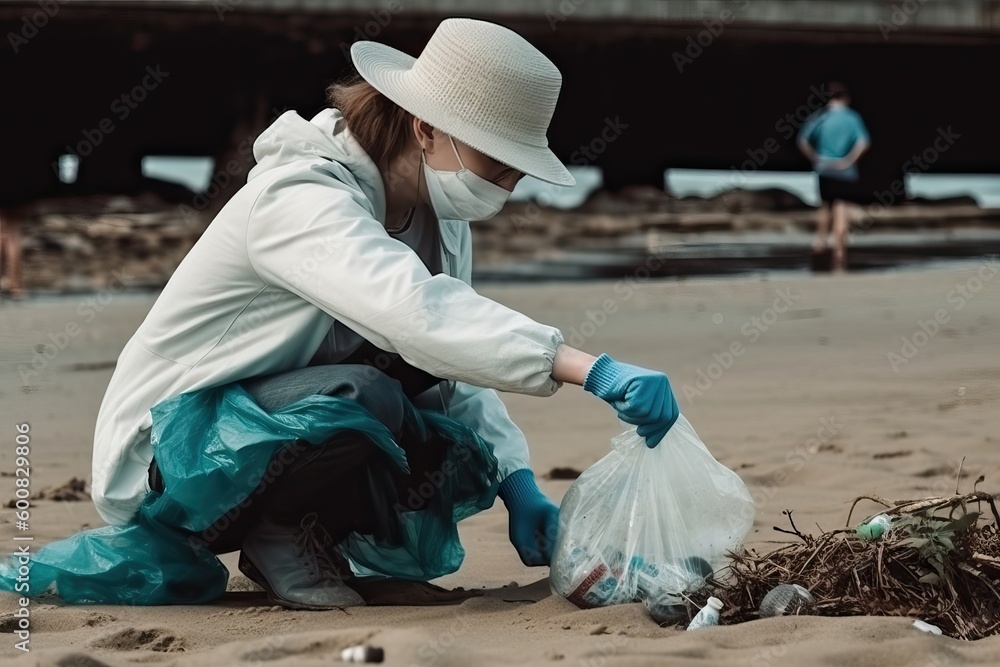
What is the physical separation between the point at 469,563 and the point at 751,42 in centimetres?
869

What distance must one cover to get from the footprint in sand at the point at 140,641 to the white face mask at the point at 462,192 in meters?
1.02

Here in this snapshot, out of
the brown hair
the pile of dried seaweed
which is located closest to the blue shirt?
the brown hair

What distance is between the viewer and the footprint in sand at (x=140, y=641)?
7.39ft

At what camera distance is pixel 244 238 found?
8.31 ft

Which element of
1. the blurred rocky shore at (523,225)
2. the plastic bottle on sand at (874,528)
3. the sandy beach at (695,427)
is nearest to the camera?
the sandy beach at (695,427)

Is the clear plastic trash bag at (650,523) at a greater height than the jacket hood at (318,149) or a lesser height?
lesser

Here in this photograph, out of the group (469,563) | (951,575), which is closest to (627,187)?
(469,563)

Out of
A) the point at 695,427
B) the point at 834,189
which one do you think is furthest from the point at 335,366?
the point at 834,189

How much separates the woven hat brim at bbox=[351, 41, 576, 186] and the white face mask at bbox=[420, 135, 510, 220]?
98mm

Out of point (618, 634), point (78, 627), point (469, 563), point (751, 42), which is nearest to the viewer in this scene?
point (618, 634)

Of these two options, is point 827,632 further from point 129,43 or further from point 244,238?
point 129,43

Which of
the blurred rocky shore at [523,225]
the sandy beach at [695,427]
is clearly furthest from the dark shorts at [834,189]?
the blurred rocky shore at [523,225]

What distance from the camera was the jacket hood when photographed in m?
2.60

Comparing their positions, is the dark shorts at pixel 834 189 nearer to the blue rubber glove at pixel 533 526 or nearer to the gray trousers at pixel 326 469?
the blue rubber glove at pixel 533 526
